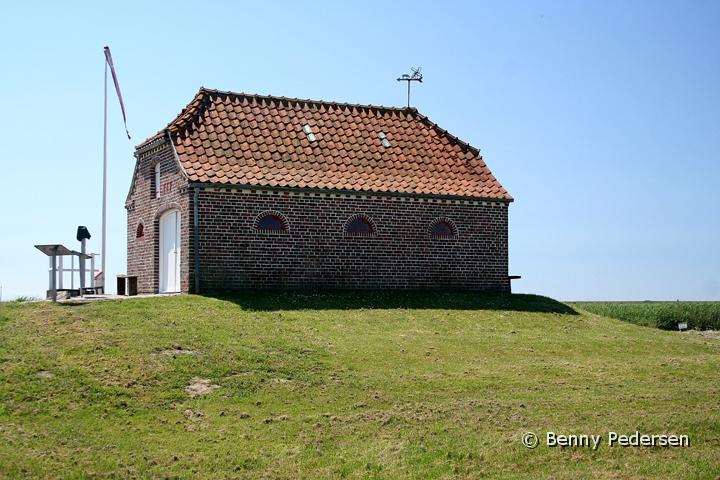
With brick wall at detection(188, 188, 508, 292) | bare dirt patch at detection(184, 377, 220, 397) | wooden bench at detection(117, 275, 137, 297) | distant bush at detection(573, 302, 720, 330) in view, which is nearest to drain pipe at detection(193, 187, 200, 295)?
brick wall at detection(188, 188, 508, 292)

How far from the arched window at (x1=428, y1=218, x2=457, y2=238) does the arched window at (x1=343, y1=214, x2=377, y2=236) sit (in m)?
2.16

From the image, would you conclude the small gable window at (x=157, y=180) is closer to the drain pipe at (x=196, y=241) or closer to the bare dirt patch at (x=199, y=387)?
the drain pipe at (x=196, y=241)

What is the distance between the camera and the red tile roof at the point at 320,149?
2447cm

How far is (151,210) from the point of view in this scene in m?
26.1

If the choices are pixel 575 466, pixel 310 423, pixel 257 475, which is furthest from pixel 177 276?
pixel 575 466

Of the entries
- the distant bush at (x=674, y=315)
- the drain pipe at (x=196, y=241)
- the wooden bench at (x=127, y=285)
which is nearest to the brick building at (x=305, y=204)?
the drain pipe at (x=196, y=241)

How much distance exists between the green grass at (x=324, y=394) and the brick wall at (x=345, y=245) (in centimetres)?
184

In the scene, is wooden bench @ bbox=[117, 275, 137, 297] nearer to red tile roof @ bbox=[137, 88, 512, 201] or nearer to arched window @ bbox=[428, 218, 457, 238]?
red tile roof @ bbox=[137, 88, 512, 201]

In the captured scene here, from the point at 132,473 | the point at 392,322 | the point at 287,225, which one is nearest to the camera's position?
the point at 132,473

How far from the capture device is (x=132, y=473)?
1056 centimetres

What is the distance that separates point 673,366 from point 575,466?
343 inches

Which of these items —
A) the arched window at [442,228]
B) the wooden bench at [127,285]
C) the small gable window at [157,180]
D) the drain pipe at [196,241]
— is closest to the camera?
the drain pipe at [196,241]

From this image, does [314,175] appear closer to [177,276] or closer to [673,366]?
[177,276]

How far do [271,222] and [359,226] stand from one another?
3.01 m
